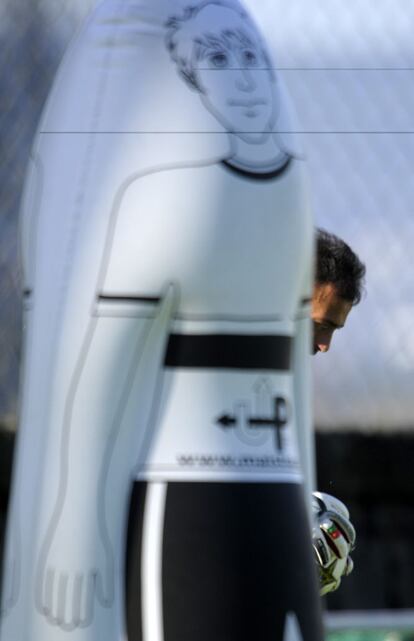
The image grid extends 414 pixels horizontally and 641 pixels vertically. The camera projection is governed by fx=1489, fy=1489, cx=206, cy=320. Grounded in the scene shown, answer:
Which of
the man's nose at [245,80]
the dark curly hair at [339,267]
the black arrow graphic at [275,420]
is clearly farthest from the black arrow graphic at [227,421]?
the dark curly hair at [339,267]

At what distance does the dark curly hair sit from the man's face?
14 mm

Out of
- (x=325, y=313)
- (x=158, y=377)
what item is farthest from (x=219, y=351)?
(x=325, y=313)

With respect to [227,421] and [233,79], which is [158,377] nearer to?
[227,421]

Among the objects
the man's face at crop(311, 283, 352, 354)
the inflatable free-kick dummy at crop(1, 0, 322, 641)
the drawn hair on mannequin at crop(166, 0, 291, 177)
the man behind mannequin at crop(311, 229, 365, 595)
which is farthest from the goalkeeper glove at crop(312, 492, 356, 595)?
the drawn hair on mannequin at crop(166, 0, 291, 177)

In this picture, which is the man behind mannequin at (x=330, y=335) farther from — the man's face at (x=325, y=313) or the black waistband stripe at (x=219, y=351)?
the black waistband stripe at (x=219, y=351)

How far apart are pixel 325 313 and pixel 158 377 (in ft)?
1.80

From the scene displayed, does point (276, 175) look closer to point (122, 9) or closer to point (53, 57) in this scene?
point (122, 9)

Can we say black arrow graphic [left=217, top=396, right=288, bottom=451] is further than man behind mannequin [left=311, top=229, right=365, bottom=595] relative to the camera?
No

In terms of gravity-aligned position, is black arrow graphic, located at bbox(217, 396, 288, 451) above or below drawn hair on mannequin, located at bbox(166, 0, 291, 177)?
below

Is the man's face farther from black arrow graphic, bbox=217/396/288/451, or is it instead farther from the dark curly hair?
black arrow graphic, bbox=217/396/288/451

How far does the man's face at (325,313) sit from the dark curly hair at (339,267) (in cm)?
1

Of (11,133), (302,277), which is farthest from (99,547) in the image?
(11,133)

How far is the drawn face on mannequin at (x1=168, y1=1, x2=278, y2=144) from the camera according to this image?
195 centimetres

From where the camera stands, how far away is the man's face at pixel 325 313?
236cm
